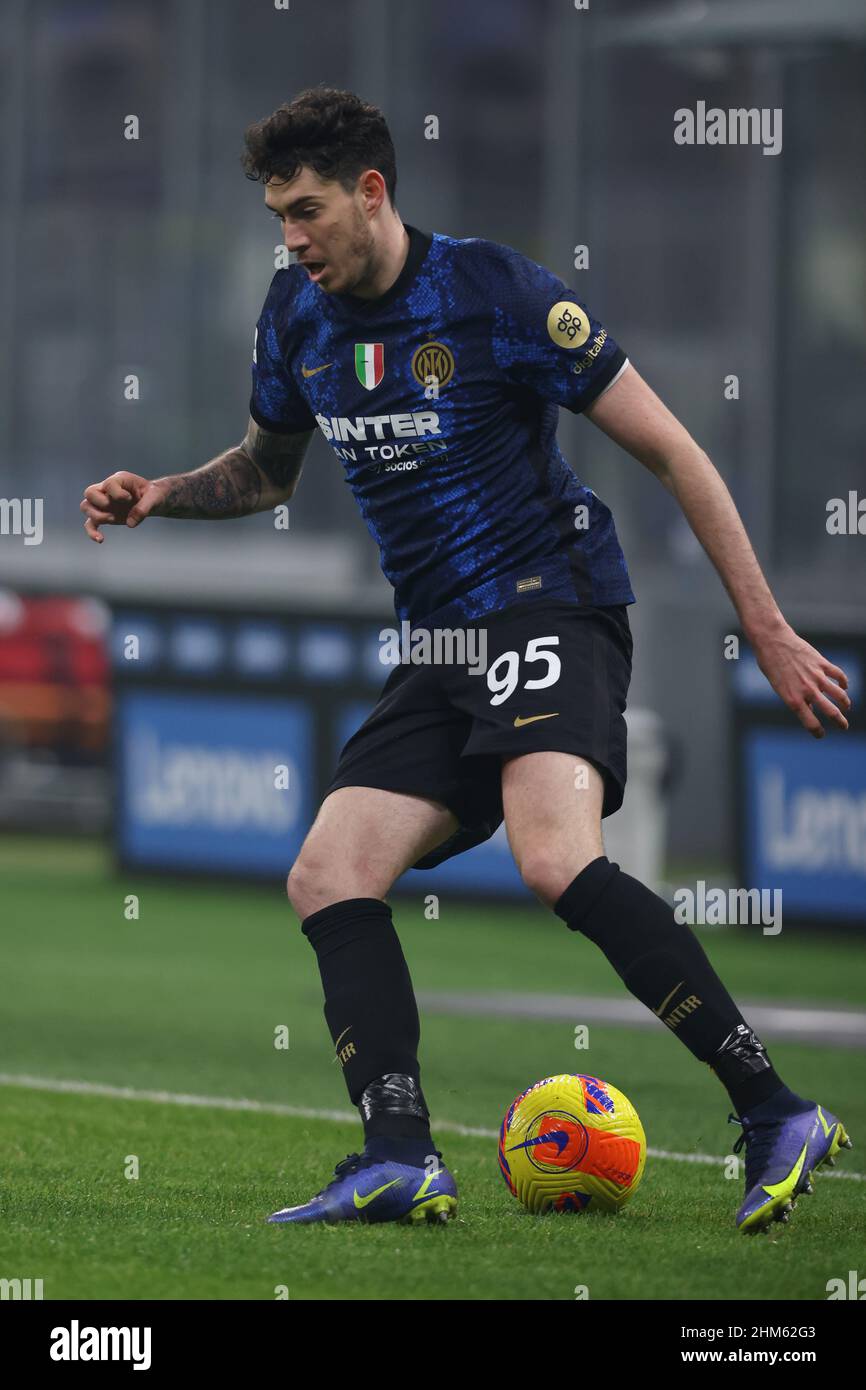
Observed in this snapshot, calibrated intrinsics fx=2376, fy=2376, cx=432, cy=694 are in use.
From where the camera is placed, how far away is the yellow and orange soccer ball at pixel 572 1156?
182 inches

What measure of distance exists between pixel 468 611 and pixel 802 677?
677 millimetres

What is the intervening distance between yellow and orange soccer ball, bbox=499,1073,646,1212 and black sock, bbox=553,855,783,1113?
0.35 m

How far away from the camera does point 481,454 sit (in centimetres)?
462

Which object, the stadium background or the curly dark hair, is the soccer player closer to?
the curly dark hair

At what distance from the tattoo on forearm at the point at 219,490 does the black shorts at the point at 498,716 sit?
0.60 m

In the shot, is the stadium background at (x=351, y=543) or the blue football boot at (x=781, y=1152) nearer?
the blue football boot at (x=781, y=1152)

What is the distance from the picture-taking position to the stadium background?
26.5 ft

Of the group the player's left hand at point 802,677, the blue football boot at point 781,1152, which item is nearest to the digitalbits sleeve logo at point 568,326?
the player's left hand at point 802,677

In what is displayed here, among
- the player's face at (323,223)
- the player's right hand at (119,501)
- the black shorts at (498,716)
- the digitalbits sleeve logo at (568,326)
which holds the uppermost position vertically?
the player's face at (323,223)

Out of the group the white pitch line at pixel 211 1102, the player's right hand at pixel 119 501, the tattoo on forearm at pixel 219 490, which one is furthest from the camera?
the white pitch line at pixel 211 1102

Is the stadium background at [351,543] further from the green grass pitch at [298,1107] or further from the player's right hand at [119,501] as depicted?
the player's right hand at [119,501]

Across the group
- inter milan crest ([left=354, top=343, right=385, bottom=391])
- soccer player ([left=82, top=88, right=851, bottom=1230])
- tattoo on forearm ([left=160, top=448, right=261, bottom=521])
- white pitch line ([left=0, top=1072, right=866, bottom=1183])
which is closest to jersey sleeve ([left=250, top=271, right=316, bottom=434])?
soccer player ([left=82, top=88, right=851, bottom=1230])

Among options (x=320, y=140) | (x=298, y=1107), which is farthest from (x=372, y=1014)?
(x=298, y=1107)

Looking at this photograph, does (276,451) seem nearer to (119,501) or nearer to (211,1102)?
(119,501)
